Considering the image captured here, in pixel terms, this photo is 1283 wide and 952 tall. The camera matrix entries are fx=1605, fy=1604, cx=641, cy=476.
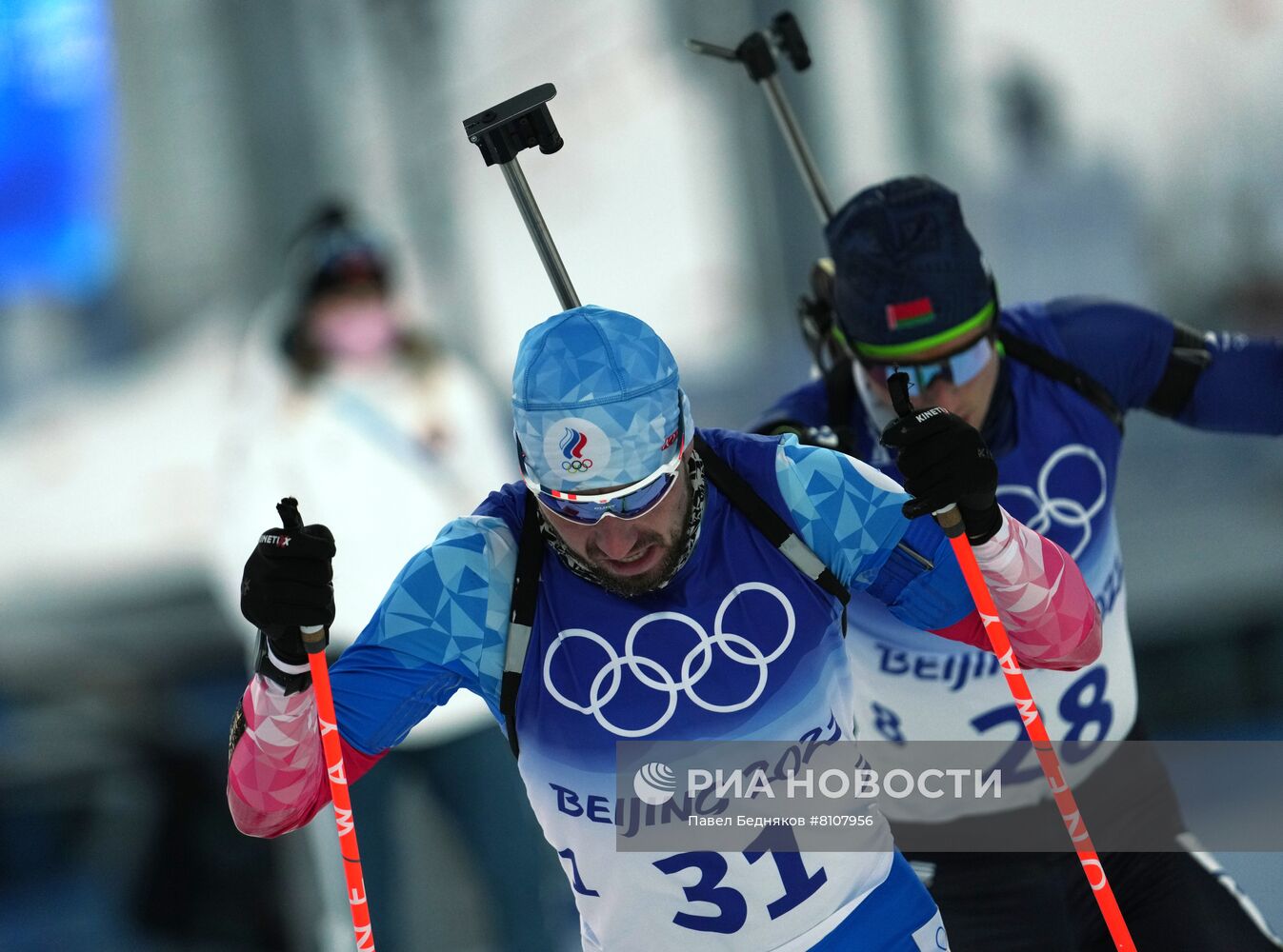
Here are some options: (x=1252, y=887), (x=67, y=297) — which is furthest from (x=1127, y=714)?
(x=67, y=297)

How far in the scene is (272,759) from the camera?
194cm

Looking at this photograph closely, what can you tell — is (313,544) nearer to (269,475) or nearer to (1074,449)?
(1074,449)

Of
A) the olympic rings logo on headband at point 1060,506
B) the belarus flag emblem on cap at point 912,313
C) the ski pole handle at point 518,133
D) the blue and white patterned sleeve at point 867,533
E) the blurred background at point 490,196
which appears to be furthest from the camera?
the blurred background at point 490,196

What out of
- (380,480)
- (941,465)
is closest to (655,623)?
(941,465)

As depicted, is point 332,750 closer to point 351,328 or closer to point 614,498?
point 614,498

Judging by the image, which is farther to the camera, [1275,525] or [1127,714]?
[1275,525]

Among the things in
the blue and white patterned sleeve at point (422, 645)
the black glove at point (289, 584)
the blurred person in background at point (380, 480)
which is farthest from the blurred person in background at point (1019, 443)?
the blurred person in background at point (380, 480)

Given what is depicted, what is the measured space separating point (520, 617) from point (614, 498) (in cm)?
21

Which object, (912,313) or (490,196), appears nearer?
(912,313)

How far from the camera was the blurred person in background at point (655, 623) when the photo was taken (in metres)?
1.97

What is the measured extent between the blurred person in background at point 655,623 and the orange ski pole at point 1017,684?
2cm

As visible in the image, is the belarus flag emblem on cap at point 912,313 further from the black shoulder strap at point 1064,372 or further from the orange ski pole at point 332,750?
the orange ski pole at point 332,750

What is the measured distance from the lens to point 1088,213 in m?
6.33

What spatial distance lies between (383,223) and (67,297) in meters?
1.28
